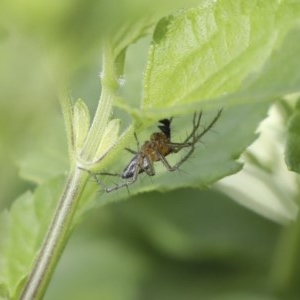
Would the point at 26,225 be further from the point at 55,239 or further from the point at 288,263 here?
the point at 288,263

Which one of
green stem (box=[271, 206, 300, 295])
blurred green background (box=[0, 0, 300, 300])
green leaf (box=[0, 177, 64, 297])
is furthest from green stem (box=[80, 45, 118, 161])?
green stem (box=[271, 206, 300, 295])

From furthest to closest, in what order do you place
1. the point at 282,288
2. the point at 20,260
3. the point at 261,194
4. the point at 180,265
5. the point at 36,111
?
1. the point at 180,265
2. the point at 261,194
3. the point at 282,288
4. the point at 20,260
5. the point at 36,111

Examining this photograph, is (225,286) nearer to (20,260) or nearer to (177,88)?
(20,260)

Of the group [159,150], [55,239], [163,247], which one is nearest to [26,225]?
[159,150]

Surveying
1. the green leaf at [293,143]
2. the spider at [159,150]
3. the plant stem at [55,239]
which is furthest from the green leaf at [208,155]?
the plant stem at [55,239]

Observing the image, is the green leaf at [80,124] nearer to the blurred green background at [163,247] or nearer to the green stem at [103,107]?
the green stem at [103,107]

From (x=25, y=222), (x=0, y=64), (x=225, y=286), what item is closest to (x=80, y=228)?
(x=225, y=286)
